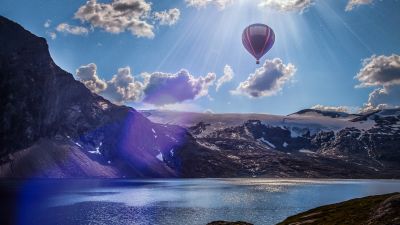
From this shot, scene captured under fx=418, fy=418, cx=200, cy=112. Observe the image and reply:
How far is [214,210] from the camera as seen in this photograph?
107312 millimetres

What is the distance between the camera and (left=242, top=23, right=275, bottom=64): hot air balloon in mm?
122375

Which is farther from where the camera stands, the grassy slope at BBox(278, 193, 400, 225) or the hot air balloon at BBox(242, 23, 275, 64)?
the hot air balloon at BBox(242, 23, 275, 64)

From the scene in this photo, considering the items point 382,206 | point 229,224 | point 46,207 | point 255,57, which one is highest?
point 255,57

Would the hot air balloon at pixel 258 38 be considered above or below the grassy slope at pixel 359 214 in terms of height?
above

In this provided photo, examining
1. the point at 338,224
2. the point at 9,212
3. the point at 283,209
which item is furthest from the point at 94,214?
the point at 338,224

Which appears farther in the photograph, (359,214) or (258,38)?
(258,38)

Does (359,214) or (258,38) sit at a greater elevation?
(258,38)

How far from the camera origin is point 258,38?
12269cm

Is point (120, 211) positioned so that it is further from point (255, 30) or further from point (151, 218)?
point (255, 30)

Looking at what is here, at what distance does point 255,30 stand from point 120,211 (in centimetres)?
6328

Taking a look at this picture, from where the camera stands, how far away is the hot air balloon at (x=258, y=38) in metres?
122

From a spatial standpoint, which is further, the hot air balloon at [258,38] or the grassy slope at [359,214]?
the hot air balloon at [258,38]

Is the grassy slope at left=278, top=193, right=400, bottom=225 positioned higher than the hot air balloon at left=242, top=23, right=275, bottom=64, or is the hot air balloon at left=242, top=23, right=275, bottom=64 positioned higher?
the hot air balloon at left=242, top=23, right=275, bottom=64

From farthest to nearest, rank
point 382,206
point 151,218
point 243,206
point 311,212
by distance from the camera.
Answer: point 243,206
point 151,218
point 311,212
point 382,206
